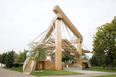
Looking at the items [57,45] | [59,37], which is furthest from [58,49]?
[59,37]

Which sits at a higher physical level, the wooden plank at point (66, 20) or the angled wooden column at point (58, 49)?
the wooden plank at point (66, 20)

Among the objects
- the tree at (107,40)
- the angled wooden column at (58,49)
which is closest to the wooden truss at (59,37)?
the angled wooden column at (58,49)

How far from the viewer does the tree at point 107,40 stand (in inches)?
1191

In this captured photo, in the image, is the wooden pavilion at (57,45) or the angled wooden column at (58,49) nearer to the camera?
the wooden pavilion at (57,45)

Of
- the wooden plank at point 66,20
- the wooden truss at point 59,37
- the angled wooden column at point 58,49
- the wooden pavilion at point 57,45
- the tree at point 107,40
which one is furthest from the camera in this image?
the wooden plank at point 66,20

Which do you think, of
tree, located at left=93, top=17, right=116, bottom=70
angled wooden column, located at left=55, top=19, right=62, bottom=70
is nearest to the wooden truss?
angled wooden column, located at left=55, top=19, right=62, bottom=70

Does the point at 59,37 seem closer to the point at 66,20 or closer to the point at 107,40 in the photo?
the point at 66,20

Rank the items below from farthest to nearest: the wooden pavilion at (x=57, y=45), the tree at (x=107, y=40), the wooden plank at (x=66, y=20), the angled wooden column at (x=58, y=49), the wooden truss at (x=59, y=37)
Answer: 1. the wooden plank at (x=66, y=20)
2. the tree at (x=107, y=40)
3. the wooden truss at (x=59, y=37)
4. the angled wooden column at (x=58, y=49)
5. the wooden pavilion at (x=57, y=45)

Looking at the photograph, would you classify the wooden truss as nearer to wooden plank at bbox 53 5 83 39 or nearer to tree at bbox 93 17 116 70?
wooden plank at bbox 53 5 83 39

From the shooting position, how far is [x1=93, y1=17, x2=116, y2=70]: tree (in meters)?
30.2

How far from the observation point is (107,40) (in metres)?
31.2

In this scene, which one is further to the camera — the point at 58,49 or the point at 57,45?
the point at 57,45

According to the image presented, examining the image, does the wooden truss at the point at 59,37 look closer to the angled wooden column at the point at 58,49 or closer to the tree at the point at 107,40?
the angled wooden column at the point at 58,49

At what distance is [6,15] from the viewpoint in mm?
32219
